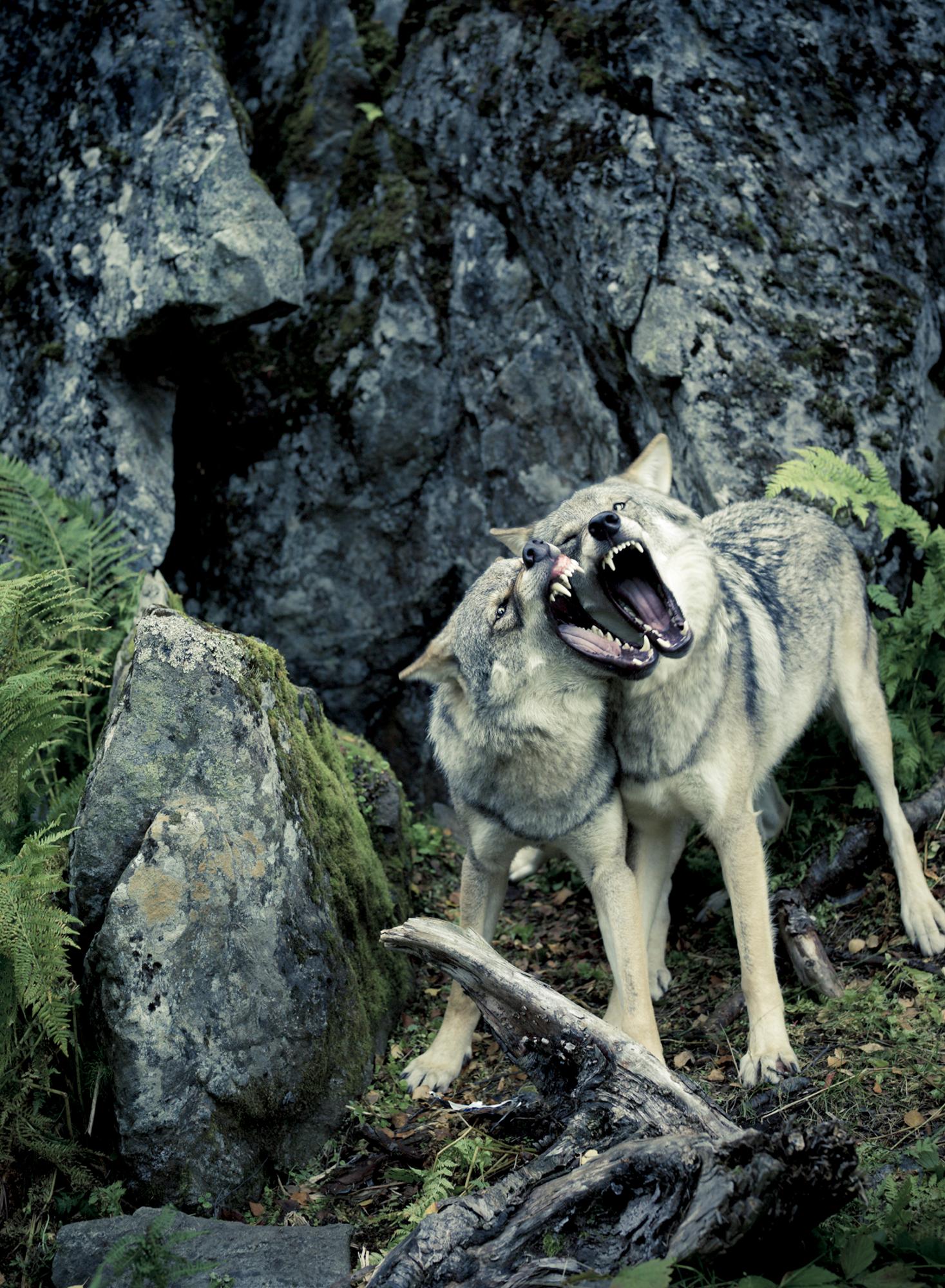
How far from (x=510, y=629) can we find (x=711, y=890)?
256 centimetres

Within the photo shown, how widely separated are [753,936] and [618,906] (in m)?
0.61

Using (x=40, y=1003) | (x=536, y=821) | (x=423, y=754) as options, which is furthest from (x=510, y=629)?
(x=423, y=754)

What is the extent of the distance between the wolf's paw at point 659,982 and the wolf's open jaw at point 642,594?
6.60 ft

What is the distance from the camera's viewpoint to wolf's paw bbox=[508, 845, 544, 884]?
6605 millimetres

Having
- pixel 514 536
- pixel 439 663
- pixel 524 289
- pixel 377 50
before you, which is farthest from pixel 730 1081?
pixel 377 50

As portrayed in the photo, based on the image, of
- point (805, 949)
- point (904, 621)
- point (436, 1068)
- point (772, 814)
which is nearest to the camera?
point (436, 1068)

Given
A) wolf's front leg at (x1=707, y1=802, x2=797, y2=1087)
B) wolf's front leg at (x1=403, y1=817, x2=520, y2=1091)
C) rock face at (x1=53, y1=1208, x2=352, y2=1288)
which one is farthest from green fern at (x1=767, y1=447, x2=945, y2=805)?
rock face at (x1=53, y1=1208, x2=352, y2=1288)

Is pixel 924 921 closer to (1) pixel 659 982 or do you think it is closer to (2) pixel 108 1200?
(1) pixel 659 982

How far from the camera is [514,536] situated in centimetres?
546

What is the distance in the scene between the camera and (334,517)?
7898 millimetres

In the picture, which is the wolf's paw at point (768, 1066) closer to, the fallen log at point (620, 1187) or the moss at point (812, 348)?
the fallen log at point (620, 1187)

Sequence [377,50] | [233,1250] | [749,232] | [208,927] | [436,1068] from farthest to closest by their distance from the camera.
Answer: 1. [377,50]
2. [749,232]
3. [436,1068]
4. [208,927]
5. [233,1250]

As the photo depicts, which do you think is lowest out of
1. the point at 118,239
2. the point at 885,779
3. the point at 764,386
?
the point at 885,779

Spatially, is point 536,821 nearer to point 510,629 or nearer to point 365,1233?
point 510,629
